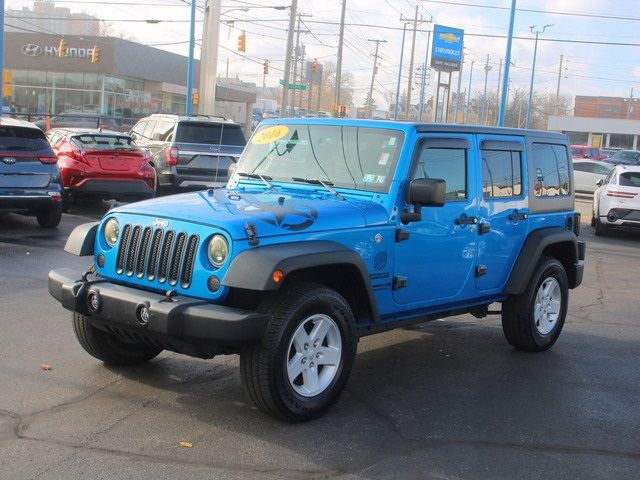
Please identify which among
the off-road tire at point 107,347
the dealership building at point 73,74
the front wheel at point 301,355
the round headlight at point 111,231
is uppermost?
the dealership building at point 73,74

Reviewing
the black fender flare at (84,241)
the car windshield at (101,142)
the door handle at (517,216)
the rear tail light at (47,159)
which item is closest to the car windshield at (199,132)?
the car windshield at (101,142)

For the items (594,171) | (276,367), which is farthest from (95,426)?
(594,171)

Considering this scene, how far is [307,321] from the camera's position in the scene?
5.00m

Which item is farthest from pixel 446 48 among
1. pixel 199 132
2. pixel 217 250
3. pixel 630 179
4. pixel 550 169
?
pixel 217 250

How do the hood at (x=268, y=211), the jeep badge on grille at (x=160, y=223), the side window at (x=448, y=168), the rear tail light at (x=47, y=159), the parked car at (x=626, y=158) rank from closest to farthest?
the hood at (x=268, y=211), the jeep badge on grille at (x=160, y=223), the side window at (x=448, y=168), the rear tail light at (x=47, y=159), the parked car at (x=626, y=158)

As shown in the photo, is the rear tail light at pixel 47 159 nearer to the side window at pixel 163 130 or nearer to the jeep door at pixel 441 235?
the side window at pixel 163 130

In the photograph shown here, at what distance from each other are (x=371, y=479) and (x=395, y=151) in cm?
246

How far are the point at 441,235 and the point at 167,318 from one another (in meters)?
2.29

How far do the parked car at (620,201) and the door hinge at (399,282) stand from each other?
12735mm

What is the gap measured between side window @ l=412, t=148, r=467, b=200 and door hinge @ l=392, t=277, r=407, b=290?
28.8 inches

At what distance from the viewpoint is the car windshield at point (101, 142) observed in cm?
1509

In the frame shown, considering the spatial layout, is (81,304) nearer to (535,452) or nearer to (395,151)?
(395,151)

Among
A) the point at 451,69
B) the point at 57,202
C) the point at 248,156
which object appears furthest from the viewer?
the point at 451,69

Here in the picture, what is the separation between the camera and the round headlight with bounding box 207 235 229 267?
4.79m
